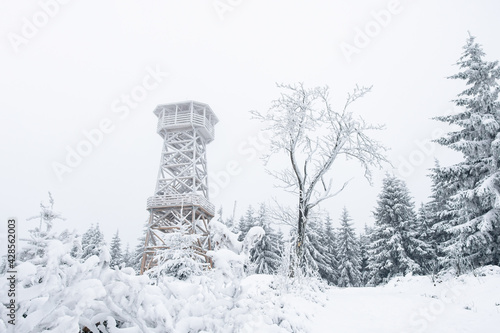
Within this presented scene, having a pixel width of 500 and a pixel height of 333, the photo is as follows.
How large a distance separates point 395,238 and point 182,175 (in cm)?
1701

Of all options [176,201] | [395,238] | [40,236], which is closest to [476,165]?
[395,238]

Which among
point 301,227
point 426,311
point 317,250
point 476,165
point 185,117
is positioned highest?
point 185,117

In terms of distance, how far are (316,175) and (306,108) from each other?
263cm

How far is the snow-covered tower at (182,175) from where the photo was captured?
2120 cm

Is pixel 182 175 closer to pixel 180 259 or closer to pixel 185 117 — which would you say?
pixel 185 117

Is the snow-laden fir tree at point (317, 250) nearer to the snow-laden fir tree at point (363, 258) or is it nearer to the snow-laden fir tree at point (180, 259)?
the snow-laden fir tree at point (363, 258)

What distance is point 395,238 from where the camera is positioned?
23000 mm

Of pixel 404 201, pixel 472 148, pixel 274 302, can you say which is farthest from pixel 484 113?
pixel 404 201

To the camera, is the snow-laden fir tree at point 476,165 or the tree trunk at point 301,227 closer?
the tree trunk at point 301,227

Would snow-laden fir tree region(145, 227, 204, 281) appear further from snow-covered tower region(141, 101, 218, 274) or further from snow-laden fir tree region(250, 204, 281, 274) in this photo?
snow-laden fir tree region(250, 204, 281, 274)

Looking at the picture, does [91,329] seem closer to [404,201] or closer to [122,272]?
[122,272]

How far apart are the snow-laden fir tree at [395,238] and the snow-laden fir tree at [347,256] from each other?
15.4 ft

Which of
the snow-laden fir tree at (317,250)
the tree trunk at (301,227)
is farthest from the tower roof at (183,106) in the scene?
the tree trunk at (301,227)

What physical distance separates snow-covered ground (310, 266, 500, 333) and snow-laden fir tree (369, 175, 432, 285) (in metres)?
15.4
